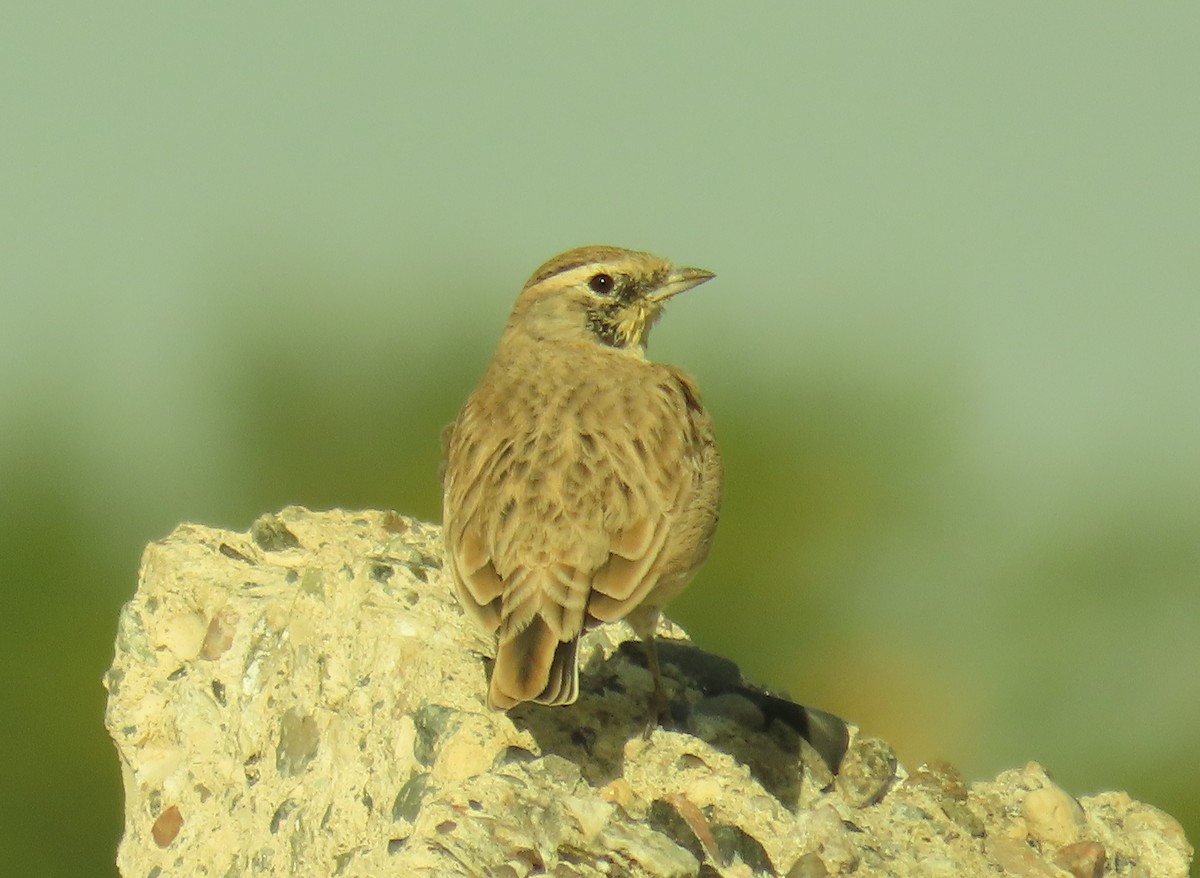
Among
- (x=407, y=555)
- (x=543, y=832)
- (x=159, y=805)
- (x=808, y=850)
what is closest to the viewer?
(x=543, y=832)

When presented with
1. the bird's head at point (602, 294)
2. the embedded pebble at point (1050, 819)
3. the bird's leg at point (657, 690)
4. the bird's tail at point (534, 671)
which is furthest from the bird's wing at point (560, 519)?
the embedded pebble at point (1050, 819)

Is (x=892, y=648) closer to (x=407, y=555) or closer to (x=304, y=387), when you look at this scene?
(x=304, y=387)

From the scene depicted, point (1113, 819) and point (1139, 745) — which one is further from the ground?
point (1113, 819)

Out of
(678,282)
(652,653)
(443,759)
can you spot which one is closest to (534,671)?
(443,759)

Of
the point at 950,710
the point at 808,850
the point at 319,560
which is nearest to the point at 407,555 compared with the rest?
the point at 319,560

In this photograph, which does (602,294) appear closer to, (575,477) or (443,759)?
(575,477)

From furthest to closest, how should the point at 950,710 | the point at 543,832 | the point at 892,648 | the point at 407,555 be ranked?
the point at 892,648 → the point at 950,710 → the point at 407,555 → the point at 543,832

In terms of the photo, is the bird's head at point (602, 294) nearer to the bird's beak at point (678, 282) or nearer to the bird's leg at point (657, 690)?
the bird's beak at point (678, 282)
